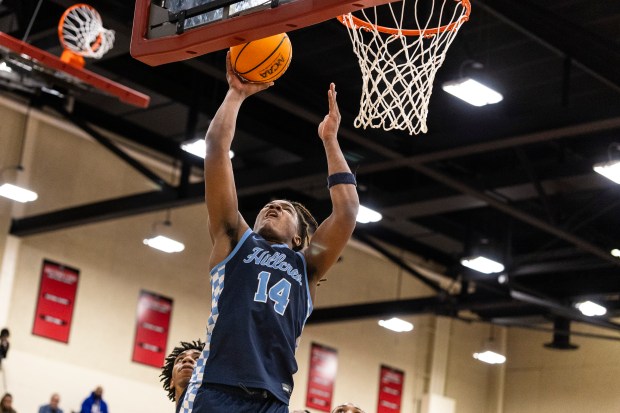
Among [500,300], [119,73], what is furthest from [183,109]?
[500,300]

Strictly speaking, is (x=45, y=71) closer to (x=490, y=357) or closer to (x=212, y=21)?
(x=212, y=21)

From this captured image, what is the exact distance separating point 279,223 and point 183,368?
5.69 ft

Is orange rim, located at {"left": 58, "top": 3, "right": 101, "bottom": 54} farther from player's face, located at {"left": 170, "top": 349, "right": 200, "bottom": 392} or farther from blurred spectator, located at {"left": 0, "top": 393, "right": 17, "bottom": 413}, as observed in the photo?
blurred spectator, located at {"left": 0, "top": 393, "right": 17, "bottom": 413}

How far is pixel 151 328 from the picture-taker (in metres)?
19.9

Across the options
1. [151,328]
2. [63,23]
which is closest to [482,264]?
[151,328]

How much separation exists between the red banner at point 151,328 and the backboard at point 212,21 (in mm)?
14404

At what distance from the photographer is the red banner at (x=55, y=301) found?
60.2 ft

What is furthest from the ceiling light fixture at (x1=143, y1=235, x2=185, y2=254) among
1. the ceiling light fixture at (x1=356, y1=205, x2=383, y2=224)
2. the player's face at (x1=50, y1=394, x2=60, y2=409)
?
the ceiling light fixture at (x1=356, y1=205, x2=383, y2=224)

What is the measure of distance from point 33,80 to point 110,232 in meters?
7.44

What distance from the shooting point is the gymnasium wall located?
18.2m

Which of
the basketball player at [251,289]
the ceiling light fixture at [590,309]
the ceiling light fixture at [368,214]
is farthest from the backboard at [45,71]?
the ceiling light fixture at [590,309]

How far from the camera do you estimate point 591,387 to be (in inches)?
960

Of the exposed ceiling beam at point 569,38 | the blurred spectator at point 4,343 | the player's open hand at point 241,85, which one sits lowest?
the blurred spectator at point 4,343

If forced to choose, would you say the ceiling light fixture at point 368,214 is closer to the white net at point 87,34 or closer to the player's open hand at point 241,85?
the white net at point 87,34
